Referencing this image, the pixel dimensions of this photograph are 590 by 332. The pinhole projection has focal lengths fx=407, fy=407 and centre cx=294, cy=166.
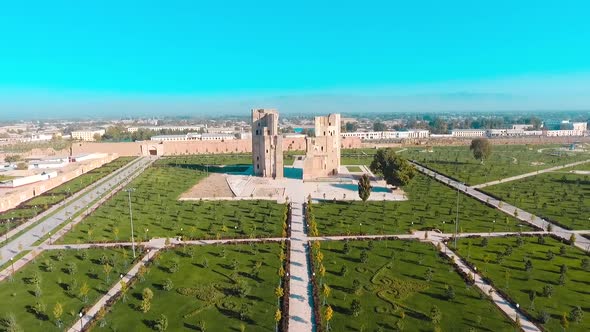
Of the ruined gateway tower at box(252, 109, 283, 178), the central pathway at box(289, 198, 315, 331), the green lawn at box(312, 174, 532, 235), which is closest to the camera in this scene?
the central pathway at box(289, 198, 315, 331)

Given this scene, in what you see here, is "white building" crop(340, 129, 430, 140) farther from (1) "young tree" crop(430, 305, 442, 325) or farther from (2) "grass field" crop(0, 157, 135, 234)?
(1) "young tree" crop(430, 305, 442, 325)

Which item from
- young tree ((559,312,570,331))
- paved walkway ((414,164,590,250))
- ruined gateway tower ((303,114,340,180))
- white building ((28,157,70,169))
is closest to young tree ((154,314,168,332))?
young tree ((559,312,570,331))

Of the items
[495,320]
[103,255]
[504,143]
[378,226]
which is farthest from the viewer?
[504,143]

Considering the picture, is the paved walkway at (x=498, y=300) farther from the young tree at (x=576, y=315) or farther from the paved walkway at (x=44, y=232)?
the paved walkway at (x=44, y=232)

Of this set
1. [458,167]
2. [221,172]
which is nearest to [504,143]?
[458,167]

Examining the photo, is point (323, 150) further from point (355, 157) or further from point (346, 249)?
point (346, 249)

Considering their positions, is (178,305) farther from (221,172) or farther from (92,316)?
(221,172)

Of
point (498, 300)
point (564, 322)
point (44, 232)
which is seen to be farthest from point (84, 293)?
point (564, 322)
